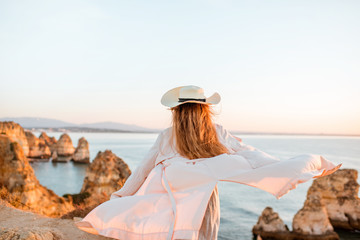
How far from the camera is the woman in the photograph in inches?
116

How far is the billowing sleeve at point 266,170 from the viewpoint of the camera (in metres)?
3.04

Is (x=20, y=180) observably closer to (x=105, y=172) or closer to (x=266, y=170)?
(x=105, y=172)

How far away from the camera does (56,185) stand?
2181 inches

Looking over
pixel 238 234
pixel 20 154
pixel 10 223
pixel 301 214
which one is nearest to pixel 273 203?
pixel 238 234

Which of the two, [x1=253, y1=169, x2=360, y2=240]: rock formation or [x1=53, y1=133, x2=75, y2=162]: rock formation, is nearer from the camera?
[x1=253, y1=169, x2=360, y2=240]: rock formation

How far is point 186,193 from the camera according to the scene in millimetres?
3061

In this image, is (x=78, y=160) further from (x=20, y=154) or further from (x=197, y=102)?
(x=197, y=102)

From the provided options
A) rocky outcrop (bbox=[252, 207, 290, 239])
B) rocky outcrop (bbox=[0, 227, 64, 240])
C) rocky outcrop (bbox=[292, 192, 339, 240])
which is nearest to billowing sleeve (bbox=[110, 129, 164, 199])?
rocky outcrop (bbox=[0, 227, 64, 240])

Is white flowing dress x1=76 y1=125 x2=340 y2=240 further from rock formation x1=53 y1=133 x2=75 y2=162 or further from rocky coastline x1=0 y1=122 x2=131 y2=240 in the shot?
rock formation x1=53 y1=133 x2=75 y2=162

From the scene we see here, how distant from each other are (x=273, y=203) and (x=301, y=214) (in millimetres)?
26461

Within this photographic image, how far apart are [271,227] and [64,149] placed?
72458 mm

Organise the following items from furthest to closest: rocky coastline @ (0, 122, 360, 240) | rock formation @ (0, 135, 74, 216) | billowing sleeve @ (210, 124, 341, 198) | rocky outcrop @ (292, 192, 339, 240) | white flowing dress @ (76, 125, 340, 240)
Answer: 1. rocky outcrop @ (292, 192, 339, 240)
2. rocky coastline @ (0, 122, 360, 240)
3. rock formation @ (0, 135, 74, 216)
4. billowing sleeve @ (210, 124, 341, 198)
5. white flowing dress @ (76, 125, 340, 240)

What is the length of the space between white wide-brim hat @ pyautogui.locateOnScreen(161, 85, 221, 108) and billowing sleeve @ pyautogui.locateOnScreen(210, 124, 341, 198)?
0.74m

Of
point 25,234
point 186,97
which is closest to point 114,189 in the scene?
point 25,234
